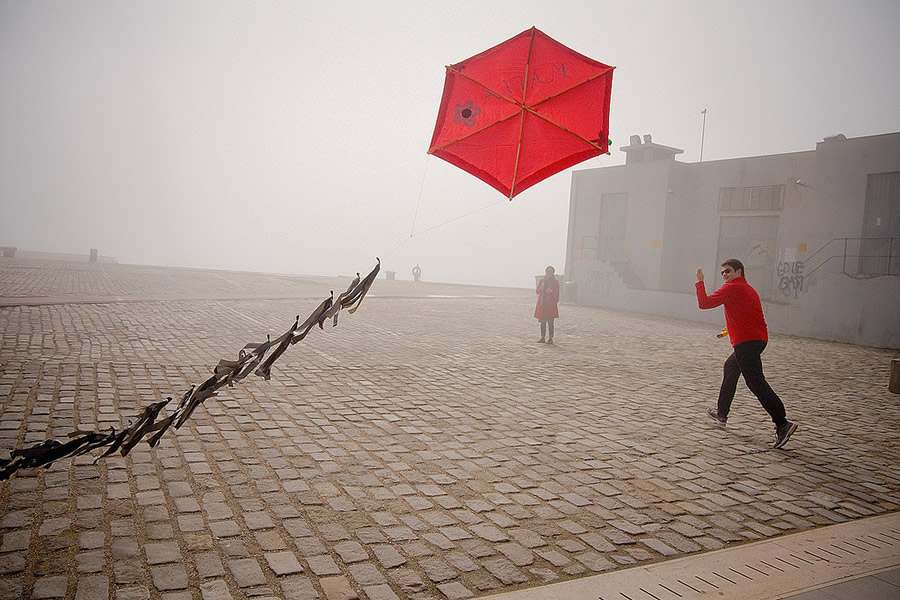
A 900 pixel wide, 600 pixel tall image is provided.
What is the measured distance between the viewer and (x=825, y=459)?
6.08 metres

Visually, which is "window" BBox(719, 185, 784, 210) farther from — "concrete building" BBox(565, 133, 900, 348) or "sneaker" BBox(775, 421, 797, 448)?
"sneaker" BBox(775, 421, 797, 448)

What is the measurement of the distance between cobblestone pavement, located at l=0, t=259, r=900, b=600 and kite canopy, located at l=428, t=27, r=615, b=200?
8.69 ft

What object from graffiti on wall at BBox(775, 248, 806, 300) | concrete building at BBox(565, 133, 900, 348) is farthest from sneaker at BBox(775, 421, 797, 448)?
graffiti on wall at BBox(775, 248, 806, 300)

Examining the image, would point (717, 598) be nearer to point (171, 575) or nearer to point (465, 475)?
point (465, 475)

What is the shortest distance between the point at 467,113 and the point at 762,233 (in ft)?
69.3

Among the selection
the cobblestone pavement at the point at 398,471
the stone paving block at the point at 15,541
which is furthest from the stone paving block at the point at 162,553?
the stone paving block at the point at 15,541

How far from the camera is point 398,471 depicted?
16.5ft

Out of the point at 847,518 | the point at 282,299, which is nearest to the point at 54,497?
the point at 847,518

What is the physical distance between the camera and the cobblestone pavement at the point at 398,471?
3.44m

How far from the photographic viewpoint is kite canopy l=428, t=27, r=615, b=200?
4.72 metres

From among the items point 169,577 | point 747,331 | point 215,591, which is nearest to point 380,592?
point 215,591

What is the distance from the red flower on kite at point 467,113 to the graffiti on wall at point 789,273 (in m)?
18.9

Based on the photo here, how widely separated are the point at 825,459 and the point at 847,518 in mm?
1629

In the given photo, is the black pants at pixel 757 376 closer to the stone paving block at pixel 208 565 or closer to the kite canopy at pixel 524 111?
the kite canopy at pixel 524 111
